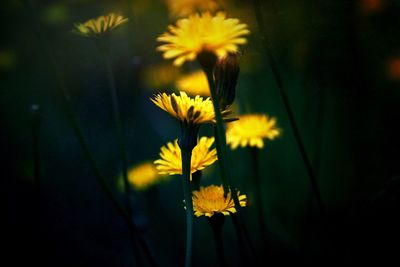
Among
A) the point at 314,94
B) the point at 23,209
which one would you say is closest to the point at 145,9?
the point at 314,94

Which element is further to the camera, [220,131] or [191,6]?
[191,6]

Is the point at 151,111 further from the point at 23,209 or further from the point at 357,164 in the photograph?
the point at 357,164

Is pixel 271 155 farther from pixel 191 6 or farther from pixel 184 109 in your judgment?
pixel 184 109

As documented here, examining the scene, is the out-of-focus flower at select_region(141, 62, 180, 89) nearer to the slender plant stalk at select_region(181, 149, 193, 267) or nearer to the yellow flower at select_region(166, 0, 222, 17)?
the yellow flower at select_region(166, 0, 222, 17)

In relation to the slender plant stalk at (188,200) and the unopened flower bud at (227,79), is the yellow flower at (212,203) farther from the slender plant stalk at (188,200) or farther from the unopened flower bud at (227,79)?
the unopened flower bud at (227,79)

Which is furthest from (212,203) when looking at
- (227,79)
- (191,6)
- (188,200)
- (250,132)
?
(191,6)

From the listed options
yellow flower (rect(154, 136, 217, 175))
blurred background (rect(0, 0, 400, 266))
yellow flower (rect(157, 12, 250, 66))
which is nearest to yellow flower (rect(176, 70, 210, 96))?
blurred background (rect(0, 0, 400, 266))
